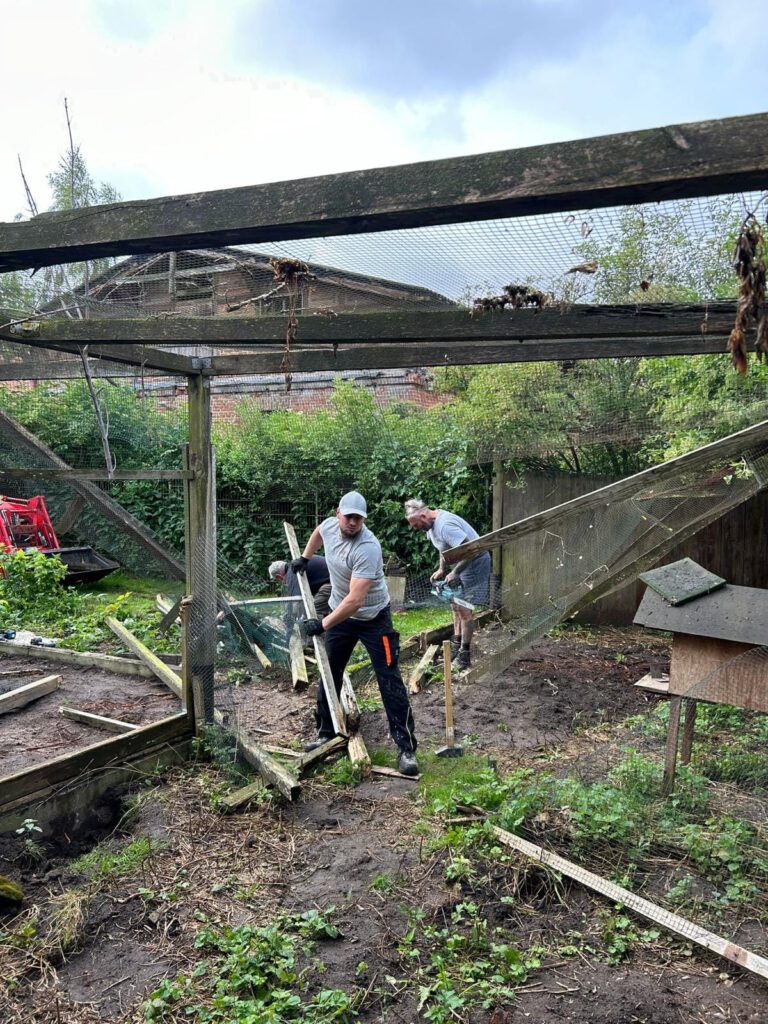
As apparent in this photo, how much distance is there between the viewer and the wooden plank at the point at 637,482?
478 cm

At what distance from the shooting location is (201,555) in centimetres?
554

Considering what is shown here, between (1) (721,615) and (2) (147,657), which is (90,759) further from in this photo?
(1) (721,615)

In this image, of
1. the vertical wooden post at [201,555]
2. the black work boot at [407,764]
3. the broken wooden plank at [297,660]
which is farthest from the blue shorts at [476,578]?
the vertical wooden post at [201,555]

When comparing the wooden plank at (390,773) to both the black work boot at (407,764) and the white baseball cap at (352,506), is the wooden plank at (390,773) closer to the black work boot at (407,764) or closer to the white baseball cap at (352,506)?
the black work boot at (407,764)

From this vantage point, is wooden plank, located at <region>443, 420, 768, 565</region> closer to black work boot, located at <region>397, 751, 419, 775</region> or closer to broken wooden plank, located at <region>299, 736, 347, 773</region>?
black work boot, located at <region>397, 751, 419, 775</region>

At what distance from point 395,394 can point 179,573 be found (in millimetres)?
4339

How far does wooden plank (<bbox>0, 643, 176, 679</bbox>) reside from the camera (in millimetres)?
7199

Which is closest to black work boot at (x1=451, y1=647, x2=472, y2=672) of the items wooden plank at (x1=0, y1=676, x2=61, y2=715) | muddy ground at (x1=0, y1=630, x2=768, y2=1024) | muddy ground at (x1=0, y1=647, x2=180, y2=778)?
muddy ground at (x1=0, y1=630, x2=768, y2=1024)

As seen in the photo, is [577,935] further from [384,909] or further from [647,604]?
[647,604]

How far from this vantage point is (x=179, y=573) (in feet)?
31.9

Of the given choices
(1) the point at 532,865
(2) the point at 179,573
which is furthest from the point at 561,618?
(2) the point at 179,573

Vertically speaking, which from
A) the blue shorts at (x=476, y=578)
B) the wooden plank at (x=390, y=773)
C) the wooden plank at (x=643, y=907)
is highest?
the blue shorts at (x=476, y=578)

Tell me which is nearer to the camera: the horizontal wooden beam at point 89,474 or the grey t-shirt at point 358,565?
the horizontal wooden beam at point 89,474

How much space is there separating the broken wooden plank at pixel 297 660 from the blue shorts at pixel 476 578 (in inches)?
78.3
